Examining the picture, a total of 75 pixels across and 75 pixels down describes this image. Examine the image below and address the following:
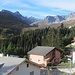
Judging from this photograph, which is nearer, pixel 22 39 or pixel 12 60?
pixel 12 60

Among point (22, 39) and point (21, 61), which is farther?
point (22, 39)

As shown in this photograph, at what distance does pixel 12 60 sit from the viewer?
23.6 metres

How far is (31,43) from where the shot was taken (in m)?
60.5

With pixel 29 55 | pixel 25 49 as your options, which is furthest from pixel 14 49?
pixel 29 55

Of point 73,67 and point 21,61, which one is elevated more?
point 21,61

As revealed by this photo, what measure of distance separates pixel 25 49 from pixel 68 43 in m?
18.4

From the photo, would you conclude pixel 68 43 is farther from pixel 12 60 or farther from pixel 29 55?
pixel 12 60

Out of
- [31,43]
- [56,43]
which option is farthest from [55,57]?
[31,43]

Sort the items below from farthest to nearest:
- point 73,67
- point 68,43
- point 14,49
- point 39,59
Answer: point 68,43, point 14,49, point 39,59, point 73,67

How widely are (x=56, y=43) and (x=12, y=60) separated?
33.9 meters

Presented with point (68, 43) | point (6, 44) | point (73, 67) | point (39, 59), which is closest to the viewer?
point (73, 67)

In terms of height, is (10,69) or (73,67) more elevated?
(10,69)

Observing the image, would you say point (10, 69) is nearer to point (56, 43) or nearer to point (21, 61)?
point (21, 61)

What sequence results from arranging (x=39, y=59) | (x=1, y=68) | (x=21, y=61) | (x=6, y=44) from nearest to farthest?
(x=1, y=68) → (x=21, y=61) → (x=39, y=59) → (x=6, y=44)
